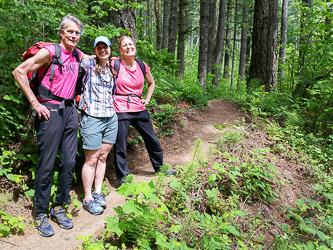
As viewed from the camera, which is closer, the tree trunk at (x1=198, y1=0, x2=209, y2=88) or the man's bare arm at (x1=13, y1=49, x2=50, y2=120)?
the man's bare arm at (x1=13, y1=49, x2=50, y2=120)

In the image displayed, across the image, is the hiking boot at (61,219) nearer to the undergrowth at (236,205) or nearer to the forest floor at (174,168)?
the forest floor at (174,168)

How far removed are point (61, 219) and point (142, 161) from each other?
210cm

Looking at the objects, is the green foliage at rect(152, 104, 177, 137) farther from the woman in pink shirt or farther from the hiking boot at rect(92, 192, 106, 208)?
the hiking boot at rect(92, 192, 106, 208)

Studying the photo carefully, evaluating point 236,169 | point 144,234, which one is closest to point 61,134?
point 144,234

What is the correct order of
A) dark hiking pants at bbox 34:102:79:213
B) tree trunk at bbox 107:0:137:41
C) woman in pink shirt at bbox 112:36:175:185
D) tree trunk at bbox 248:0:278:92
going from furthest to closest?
tree trunk at bbox 248:0:278:92, tree trunk at bbox 107:0:137:41, woman in pink shirt at bbox 112:36:175:185, dark hiking pants at bbox 34:102:79:213

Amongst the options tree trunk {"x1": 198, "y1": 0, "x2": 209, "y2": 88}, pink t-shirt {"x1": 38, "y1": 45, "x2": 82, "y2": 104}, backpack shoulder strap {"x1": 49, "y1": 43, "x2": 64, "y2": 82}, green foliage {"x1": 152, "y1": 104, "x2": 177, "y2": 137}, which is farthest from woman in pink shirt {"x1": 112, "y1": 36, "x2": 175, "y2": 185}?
tree trunk {"x1": 198, "y1": 0, "x2": 209, "y2": 88}

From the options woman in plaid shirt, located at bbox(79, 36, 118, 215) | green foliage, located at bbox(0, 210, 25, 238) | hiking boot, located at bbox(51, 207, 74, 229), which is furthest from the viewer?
woman in plaid shirt, located at bbox(79, 36, 118, 215)

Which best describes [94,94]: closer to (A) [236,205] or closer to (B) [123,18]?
(A) [236,205]

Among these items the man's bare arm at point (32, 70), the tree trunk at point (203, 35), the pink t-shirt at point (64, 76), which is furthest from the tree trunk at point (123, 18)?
the tree trunk at point (203, 35)

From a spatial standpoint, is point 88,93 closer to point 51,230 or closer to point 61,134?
point 61,134

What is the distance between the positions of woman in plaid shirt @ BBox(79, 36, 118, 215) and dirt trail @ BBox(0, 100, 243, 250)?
0.69 ft

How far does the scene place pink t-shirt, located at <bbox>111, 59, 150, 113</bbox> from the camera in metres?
3.33

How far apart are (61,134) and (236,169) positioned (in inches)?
107

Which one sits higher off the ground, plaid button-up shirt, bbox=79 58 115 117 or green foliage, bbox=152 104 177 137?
plaid button-up shirt, bbox=79 58 115 117
